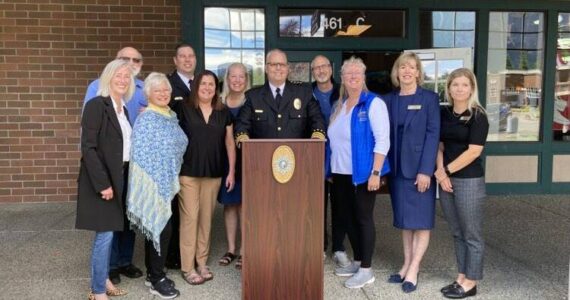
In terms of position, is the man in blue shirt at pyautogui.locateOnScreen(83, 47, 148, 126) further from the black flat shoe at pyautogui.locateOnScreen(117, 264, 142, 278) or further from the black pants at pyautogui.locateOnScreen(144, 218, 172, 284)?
the black flat shoe at pyautogui.locateOnScreen(117, 264, 142, 278)

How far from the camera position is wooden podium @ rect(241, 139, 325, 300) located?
11.3 ft

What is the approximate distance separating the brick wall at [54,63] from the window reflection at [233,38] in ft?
1.50

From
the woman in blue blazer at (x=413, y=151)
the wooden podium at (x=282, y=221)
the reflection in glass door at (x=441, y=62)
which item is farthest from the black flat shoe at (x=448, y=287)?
the reflection in glass door at (x=441, y=62)

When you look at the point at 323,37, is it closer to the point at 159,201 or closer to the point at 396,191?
the point at 396,191

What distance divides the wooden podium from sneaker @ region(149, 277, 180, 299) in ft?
2.00

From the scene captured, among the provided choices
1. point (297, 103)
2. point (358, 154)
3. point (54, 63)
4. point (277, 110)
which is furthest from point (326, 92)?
point (54, 63)

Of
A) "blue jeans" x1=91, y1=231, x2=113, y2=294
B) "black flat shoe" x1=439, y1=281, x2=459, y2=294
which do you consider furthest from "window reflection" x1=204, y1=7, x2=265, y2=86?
"black flat shoe" x1=439, y1=281, x2=459, y2=294

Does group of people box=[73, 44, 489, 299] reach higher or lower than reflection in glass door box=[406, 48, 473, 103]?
lower

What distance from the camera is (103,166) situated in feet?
11.5

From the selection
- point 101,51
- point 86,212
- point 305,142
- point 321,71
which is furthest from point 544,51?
point 86,212

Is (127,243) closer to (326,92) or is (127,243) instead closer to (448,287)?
(326,92)

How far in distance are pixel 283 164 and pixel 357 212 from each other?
922 mm

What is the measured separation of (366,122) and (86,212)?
2.02 m

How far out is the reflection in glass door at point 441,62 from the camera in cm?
702
